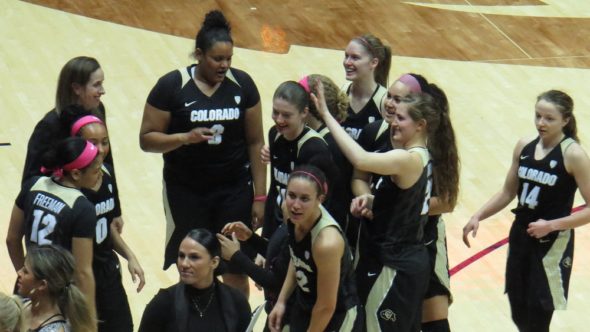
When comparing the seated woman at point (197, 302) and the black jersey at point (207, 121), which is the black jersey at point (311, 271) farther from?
the black jersey at point (207, 121)

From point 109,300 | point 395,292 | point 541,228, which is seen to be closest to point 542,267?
point 541,228

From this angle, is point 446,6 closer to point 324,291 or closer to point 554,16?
point 554,16

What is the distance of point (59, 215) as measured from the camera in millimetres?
5270

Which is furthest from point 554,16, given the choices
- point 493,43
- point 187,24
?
Answer: point 187,24

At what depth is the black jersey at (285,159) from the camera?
5883 mm

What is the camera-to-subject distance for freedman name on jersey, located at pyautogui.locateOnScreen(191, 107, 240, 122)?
6469mm

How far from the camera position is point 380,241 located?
5.63 meters

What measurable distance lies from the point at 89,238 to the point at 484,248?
11.9ft

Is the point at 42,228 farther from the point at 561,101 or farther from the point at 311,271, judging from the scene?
the point at 561,101

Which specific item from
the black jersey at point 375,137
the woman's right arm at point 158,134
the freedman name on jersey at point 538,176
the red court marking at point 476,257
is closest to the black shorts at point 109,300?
the woman's right arm at point 158,134

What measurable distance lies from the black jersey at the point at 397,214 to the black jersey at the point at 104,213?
1275 millimetres

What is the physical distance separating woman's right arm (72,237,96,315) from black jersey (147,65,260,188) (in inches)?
53.7

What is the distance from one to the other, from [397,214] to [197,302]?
1.04 meters

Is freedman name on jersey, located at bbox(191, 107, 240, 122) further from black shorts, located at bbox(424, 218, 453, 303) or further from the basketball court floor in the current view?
the basketball court floor
